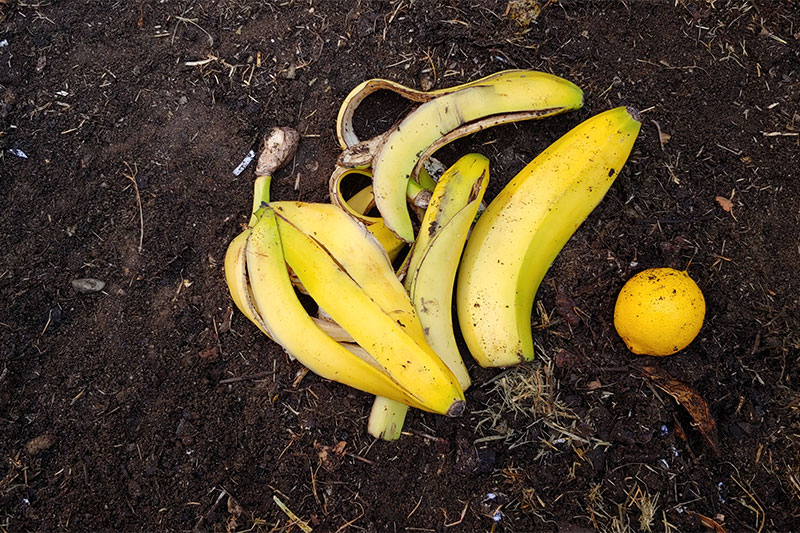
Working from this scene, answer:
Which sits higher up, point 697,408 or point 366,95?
point 366,95

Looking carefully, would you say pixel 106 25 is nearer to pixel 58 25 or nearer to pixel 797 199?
pixel 58 25

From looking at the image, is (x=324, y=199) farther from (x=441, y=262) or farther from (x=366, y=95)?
(x=441, y=262)

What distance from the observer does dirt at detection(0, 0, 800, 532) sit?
2.16 m

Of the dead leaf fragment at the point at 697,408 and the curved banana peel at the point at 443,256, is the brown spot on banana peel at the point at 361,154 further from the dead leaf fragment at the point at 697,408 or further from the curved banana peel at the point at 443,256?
the dead leaf fragment at the point at 697,408

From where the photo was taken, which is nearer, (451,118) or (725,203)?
(451,118)

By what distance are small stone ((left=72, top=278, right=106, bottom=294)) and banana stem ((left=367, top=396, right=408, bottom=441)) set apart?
1212 mm

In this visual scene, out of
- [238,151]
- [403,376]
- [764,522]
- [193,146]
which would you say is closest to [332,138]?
[238,151]

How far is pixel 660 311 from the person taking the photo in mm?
1999

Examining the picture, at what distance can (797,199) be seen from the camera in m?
2.36

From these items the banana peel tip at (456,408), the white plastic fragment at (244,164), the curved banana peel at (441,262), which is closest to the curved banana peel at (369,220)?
the curved banana peel at (441,262)

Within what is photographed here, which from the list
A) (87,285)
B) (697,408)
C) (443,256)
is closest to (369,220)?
(443,256)

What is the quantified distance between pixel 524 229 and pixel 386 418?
33.5 inches

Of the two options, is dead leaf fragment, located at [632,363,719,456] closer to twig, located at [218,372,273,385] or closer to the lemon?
the lemon

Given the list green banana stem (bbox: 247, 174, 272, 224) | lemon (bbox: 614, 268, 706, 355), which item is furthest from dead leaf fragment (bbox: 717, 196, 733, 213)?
green banana stem (bbox: 247, 174, 272, 224)
